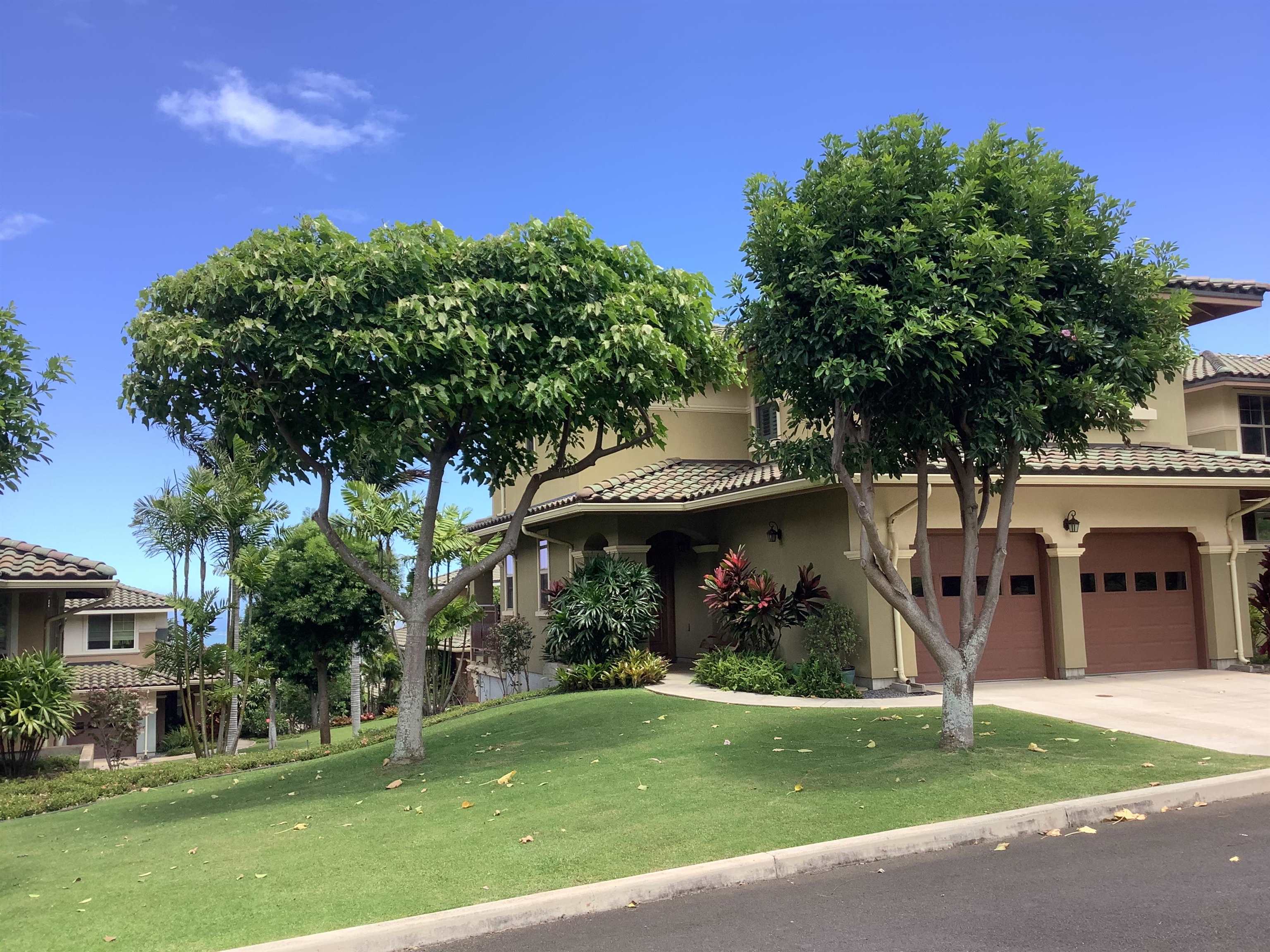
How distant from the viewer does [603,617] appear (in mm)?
16188

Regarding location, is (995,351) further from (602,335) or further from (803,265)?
(602,335)

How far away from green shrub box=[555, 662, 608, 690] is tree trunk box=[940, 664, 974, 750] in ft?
24.5

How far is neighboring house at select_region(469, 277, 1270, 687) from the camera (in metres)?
15.1

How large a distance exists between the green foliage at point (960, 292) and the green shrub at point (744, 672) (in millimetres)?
5698

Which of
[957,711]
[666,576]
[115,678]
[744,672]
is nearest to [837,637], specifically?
[744,672]

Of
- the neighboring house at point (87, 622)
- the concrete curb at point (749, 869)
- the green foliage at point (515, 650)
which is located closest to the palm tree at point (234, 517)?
the neighboring house at point (87, 622)

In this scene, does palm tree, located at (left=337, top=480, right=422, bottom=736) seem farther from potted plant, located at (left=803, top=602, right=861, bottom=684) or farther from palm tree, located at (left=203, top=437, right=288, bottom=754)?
potted plant, located at (left=803, top=602, right=861, bottom=684)

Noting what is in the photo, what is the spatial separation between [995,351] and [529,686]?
14.7 meters

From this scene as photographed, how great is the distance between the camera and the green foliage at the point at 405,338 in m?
9.69

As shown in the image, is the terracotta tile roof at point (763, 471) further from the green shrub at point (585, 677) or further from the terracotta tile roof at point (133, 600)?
the terracotta tile roof at point (133, 600)

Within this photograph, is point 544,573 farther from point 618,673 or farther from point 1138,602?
point 1138,602

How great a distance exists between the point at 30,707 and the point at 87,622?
92.2ft

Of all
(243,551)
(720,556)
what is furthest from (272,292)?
(720,556)

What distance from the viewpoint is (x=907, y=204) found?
30.9ft
